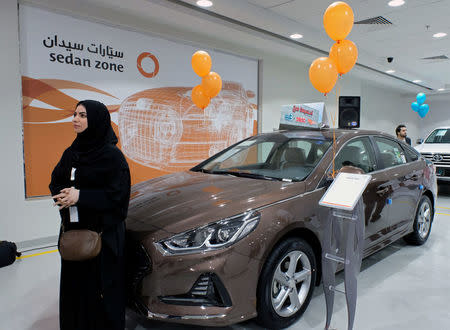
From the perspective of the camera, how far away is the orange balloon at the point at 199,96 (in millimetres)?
5102

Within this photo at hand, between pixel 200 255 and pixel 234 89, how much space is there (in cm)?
495

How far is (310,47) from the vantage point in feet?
21.9

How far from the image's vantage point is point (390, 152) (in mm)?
3148

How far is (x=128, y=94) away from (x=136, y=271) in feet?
11.4

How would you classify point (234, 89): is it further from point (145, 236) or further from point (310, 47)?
point (145, 236)

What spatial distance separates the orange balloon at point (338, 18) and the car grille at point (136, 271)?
9.45 ft

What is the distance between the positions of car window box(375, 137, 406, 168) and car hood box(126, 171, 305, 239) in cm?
124

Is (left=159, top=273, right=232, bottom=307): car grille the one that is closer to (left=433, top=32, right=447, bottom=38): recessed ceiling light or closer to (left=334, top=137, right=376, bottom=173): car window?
(left=334, top=137, right=376, bottom=173): car window

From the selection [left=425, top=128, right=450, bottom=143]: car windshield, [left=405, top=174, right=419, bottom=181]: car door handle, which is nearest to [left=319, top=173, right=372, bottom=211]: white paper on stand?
[left=405, top=174, right=419, bottom=181]: car door handle

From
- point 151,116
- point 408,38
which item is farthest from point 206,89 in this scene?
point 408,38

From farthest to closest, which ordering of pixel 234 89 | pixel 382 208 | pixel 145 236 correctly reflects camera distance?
pixel 234 89 → pixel 382 208 → pixel 145 236

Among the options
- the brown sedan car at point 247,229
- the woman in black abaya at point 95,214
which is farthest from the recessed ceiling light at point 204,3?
the woman in black abaya at point 95,214

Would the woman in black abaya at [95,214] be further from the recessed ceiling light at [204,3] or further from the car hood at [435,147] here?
the car hood at [435,147]

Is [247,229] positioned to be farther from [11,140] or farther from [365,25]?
[365,25]
